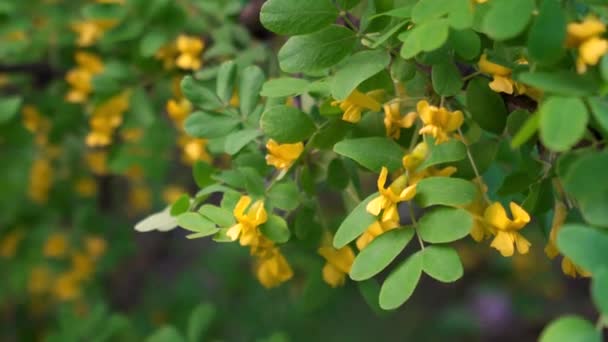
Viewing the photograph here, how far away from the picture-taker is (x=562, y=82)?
0.39m

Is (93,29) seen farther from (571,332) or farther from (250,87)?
(571,332)

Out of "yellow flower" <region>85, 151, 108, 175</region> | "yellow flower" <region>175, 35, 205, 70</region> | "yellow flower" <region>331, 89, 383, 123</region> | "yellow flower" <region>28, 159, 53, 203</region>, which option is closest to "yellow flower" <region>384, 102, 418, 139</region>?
"yellow flower" <region>331, 89, 383, 123</region>

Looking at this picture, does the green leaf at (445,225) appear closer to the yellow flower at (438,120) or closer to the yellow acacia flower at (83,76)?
the yellow flower at (438,120)

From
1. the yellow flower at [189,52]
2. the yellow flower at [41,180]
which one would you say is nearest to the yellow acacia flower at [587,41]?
the yellow flower at [189,52]

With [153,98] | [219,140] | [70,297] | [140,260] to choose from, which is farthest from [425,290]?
[219,140]

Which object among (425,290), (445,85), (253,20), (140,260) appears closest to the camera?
(445,85)

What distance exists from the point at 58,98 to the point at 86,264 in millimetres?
262

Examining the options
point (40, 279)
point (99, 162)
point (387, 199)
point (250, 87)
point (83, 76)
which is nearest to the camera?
point (387, 199)

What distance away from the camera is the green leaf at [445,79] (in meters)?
0.48

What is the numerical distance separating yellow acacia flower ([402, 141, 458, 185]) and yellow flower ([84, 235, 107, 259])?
687 mm

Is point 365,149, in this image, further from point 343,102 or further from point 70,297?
point 70,297

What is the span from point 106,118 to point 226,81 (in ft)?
0.85

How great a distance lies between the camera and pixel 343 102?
493 mm

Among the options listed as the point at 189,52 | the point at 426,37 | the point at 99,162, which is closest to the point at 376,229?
the point at 426,37
